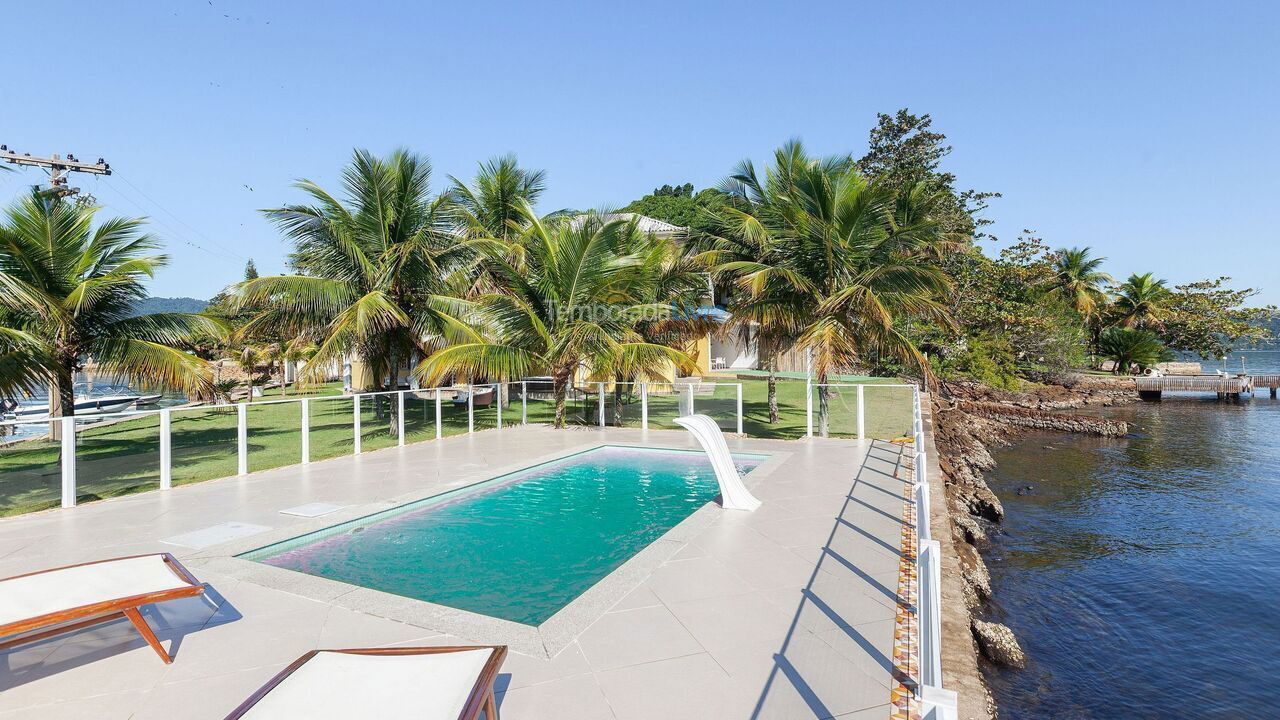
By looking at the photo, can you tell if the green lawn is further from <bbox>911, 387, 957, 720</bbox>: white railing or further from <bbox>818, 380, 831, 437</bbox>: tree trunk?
<bbox>911, 387, 957, 720</bbox>: white railing

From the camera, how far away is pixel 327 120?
18750 mm

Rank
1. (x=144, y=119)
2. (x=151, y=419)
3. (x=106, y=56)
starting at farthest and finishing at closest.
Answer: (x=144, y=119)
(x=106, y=56)
(x=151, y=419)

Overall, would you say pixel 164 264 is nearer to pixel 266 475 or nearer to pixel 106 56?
pixel 266 475

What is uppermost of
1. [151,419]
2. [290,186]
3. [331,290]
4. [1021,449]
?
[290,186]

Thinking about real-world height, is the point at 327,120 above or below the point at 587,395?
above

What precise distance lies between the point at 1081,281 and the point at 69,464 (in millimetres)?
51870

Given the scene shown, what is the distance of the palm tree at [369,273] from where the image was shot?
12.8 meters

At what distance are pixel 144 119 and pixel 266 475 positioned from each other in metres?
14.0

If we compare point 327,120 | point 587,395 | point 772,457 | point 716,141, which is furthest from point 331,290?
point 716,141

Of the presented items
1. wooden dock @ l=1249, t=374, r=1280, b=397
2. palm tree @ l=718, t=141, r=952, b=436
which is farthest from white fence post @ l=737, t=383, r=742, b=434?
wooden dock @ l=1249, t=374, r=1280, b=397

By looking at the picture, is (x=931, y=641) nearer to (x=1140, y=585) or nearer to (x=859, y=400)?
(x=1140, y=585)

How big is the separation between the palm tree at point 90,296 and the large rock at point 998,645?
A: 11839 mm

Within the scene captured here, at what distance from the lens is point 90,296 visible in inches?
389

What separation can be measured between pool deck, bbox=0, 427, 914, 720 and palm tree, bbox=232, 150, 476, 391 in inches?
242
